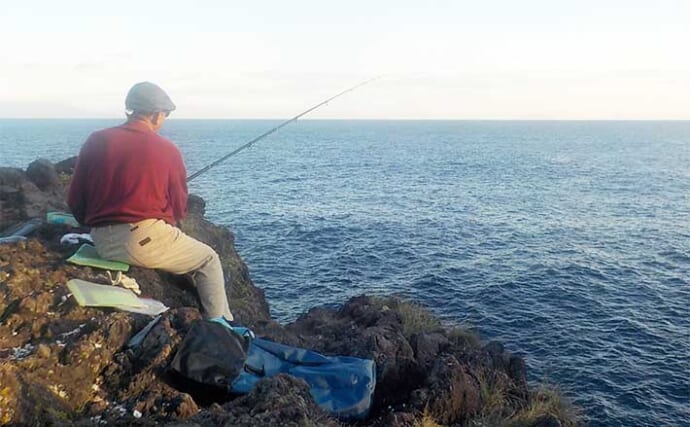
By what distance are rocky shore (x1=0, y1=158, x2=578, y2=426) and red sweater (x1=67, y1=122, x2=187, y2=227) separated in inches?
44.4

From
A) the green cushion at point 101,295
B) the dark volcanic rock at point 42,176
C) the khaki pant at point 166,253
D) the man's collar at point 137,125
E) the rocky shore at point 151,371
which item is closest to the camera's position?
the rocky shore at point 151,371

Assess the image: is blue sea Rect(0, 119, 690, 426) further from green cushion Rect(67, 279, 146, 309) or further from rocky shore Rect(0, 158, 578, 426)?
green cushion Rect(67, 279, 146, 309)

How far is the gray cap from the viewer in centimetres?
636

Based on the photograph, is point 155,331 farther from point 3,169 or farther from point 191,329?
point 3,169

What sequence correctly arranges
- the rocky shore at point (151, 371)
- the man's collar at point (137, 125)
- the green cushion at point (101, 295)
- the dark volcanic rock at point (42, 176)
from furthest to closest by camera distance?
1. the dark volcanic rock at point (42, 176)
2. the man's collar at point (137, 125)
3. the green cushion at point (101, 295)
4. the rocky shore at point (151, 371)

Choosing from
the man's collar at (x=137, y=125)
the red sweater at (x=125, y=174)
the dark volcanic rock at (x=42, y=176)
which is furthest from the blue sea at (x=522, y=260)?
the man's collar at (x=137, y=125)

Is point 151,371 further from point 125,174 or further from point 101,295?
point 125,174

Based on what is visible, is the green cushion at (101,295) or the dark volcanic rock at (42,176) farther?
the dark volcanic rock at (42,176)

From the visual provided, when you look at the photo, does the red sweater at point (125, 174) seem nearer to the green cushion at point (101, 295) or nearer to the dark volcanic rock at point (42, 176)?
the green cushion at point (101, 295)

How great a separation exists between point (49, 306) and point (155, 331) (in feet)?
4.88

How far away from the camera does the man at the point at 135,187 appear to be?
636 centimetres

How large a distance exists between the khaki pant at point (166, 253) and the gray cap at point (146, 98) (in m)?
1.39

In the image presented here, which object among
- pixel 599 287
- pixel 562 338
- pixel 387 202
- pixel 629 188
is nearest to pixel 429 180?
pixel 387 202

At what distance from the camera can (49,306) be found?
6164 mm
